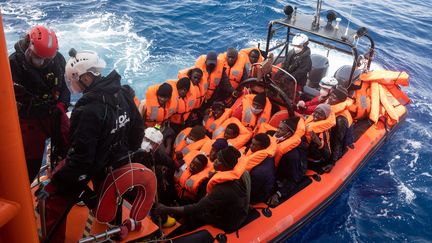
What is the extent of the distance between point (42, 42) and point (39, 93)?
25.5 inches

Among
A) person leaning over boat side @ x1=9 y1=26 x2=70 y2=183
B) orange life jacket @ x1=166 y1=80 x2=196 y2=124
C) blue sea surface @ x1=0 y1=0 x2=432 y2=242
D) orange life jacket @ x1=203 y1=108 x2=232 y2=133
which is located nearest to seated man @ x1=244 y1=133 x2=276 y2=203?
orange life jacket @ x1=203 y1=108 x2=232 y2=133

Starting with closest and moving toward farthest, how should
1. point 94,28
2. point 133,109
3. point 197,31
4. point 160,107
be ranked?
point 133,109
point 160,107
point 94,28
point 197,31

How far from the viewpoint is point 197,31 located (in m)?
12.0

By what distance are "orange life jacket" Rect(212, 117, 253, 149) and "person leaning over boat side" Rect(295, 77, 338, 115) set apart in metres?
1.56

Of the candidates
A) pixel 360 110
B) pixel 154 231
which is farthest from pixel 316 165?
pixel 154 231

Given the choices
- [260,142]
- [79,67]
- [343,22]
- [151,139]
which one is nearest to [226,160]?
[260,142]

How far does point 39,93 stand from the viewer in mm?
3590

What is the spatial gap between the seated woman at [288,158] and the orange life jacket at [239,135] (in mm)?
385

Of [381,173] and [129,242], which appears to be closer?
[129,242]

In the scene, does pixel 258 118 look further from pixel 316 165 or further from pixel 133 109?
pixel 133 109

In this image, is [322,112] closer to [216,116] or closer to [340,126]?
[340,126]

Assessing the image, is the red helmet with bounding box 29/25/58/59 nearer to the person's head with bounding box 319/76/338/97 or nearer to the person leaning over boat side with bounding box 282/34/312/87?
the person's head with bounding box 319/76/338/97

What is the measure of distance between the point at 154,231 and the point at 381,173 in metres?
4.90

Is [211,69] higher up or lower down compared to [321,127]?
higher up
